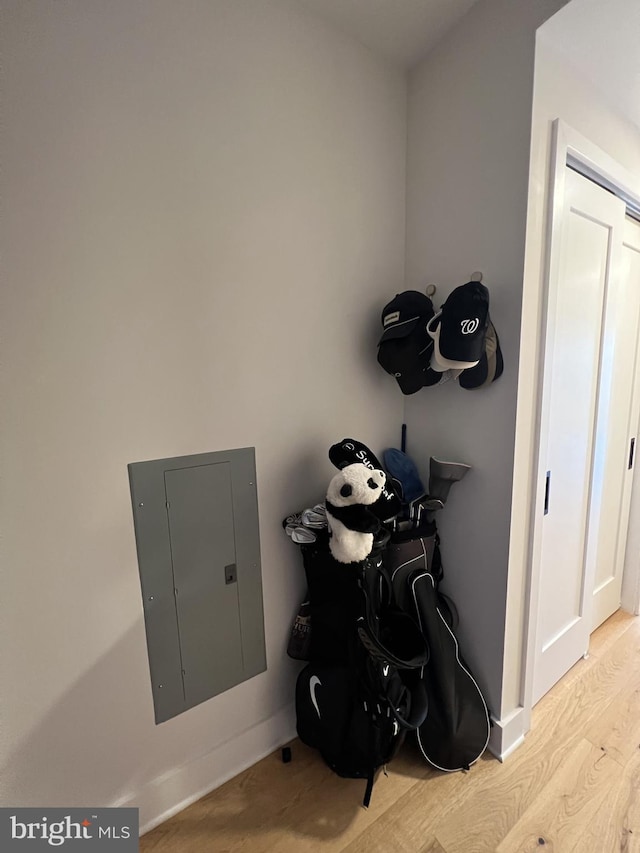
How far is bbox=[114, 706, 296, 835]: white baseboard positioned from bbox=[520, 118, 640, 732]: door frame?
96 centimetres

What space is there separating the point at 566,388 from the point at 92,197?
1.68m

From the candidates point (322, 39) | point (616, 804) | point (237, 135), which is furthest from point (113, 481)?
point (616, 804)

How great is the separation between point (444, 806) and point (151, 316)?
1.81 meters

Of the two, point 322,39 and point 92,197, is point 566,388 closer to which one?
point 322,39

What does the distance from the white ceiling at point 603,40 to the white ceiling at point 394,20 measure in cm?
34

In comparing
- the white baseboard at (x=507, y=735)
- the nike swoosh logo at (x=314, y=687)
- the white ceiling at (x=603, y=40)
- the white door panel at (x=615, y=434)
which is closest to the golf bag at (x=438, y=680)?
the white baseboard at (x=507, y=735)

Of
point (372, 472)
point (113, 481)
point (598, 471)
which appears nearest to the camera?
point (113, 481)

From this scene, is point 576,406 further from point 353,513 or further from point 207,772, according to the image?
point 207,772

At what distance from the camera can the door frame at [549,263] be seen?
1.14 m

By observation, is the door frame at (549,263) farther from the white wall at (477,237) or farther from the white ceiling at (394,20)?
the white ceiling at (394,20)

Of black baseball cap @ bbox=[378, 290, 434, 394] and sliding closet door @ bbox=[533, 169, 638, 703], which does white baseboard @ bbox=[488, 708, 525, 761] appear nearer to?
sliding closet door @ bbox=[533, 169, 638, 703]

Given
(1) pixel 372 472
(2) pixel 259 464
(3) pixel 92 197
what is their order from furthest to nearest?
(2) pixel 259 464, (1) pixel 372 472, (3) pixel 92 197

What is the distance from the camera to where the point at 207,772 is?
1241mm

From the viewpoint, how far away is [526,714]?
1395 millimetres
